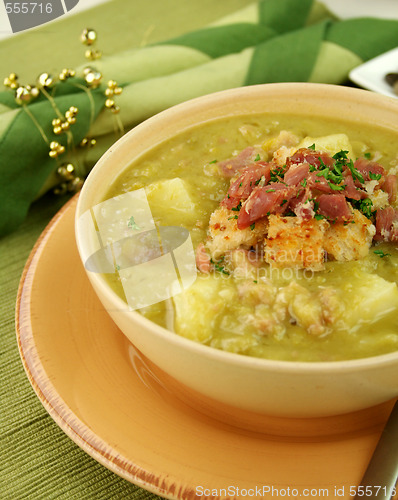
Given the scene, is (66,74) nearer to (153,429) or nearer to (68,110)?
(68,110)

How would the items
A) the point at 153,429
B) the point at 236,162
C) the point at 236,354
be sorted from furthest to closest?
the point at 236,162 → the point at 153,429 → the point at 236,354

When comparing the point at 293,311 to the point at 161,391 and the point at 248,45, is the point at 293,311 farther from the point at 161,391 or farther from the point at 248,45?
the point at 248,45

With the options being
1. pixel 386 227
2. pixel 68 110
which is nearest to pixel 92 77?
pixel 68 110

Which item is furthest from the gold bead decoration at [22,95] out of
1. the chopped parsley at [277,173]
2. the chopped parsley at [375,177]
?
the chopped parsley at [375,177]

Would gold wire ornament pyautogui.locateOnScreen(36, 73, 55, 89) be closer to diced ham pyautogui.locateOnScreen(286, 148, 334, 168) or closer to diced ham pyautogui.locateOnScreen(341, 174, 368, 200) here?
diced ham pyautogui.locateOnScreen(286, 148, 334, 168)

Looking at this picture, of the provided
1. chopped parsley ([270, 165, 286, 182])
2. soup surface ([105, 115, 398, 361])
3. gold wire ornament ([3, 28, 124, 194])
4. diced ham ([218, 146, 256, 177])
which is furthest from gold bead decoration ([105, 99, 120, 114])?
chopped parsley ([270, 165, 286, 182])

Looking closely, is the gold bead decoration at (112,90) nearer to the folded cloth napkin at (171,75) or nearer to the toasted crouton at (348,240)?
the folded cloth napkin at (171,75)
